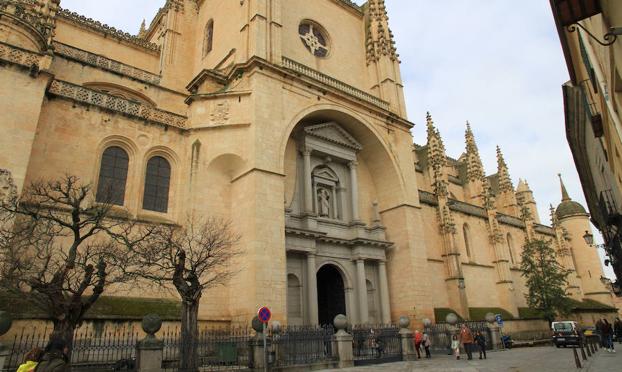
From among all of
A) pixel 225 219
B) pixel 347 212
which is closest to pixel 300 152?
pixel 347 212

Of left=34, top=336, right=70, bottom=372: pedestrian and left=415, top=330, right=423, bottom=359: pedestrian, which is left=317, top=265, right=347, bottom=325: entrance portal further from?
left=34, top=336, right=70, bottom=372: pedestrian

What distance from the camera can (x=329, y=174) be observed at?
2242cm

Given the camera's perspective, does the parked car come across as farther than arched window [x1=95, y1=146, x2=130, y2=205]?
Yes

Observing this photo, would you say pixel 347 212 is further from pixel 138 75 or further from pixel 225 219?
pixel 138 75

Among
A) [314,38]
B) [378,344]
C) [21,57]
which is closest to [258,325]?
[378,344]

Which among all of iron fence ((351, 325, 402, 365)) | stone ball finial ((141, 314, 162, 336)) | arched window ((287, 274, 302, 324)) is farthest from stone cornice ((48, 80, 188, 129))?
iron fence ((351, 325, 402, 365))

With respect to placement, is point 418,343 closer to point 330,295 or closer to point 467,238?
point 330,295

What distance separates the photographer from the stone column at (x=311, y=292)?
701 inches

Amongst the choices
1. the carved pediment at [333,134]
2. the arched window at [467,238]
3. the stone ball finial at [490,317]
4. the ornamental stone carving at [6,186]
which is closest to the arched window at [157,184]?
the ornamental stone carving at [6,186]

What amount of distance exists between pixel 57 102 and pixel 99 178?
Answer: 3126mm

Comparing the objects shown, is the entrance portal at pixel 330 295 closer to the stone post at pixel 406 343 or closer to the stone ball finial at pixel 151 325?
the stone post at pixel 406 343

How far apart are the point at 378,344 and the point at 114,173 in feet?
39.9

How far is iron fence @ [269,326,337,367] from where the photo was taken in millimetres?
12805

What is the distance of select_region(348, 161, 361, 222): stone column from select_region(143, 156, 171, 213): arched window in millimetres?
9670
